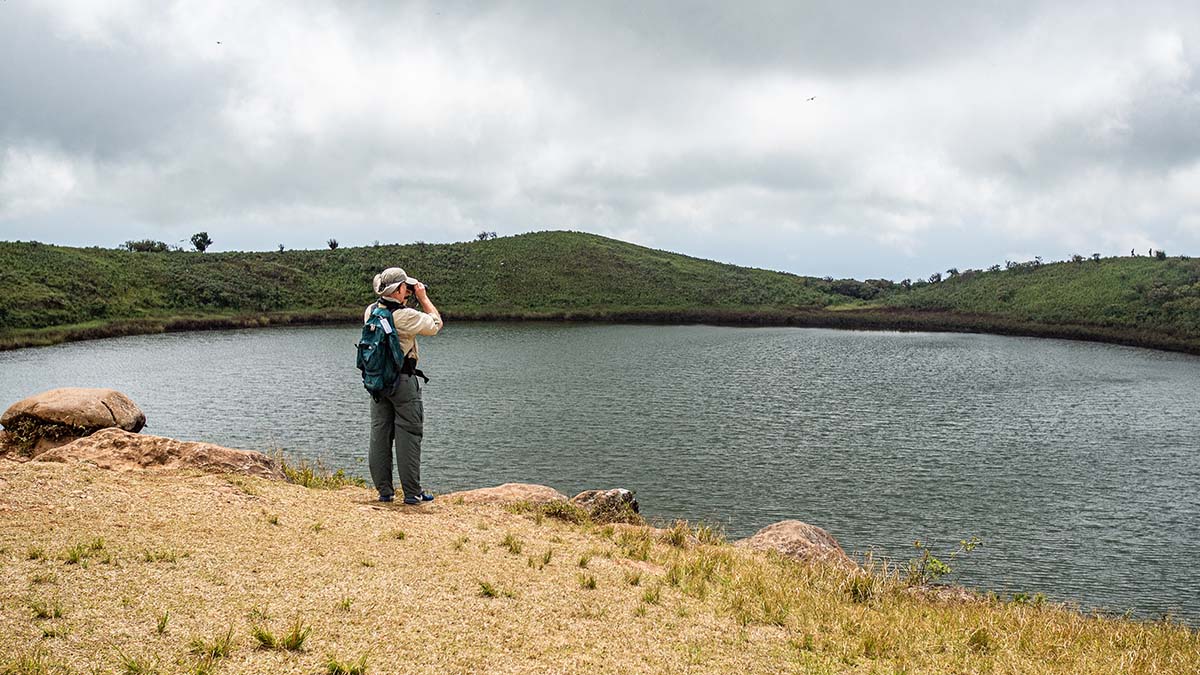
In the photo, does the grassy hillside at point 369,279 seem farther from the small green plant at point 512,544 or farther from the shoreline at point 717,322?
the small green plant at point 512,544

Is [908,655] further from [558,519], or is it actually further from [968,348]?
[968,348]

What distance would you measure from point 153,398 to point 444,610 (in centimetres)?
3231

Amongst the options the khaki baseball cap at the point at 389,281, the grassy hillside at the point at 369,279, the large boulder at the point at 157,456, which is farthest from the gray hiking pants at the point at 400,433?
the grassy hillside at the point at 369,279

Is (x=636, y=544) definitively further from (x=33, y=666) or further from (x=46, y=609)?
(x=33, y=666)

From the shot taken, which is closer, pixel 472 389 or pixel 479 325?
pixel 472 389

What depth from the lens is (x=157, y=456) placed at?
42.8 feet

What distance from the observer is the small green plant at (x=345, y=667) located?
5812 mm

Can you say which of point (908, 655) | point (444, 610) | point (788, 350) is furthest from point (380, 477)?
point (788, 350)

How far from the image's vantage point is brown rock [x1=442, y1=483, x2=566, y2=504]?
43.2ft

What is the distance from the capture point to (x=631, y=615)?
768 cm

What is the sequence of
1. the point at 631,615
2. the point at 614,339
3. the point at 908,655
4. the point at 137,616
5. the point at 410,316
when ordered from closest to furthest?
1. the point at 137,616
2. the point at 908,655
3. the point at 631,615
4. the point at 410,316
5. the point at 614,339

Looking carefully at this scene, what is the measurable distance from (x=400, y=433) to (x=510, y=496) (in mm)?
2898

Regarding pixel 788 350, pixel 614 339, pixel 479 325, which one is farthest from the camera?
pixel 479 325

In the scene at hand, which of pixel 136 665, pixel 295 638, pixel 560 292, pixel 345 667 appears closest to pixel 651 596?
pixel 345 667
